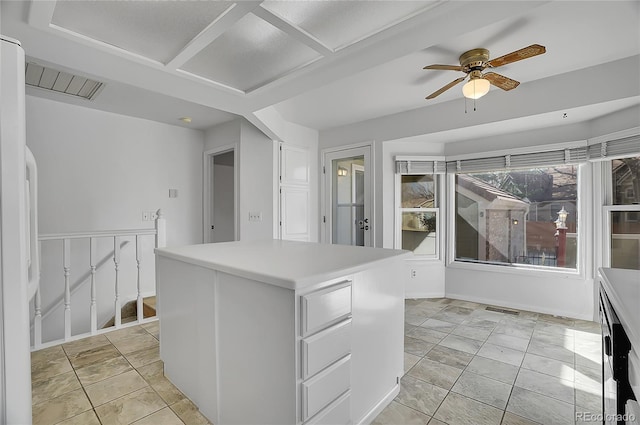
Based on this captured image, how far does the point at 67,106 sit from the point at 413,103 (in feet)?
12.5

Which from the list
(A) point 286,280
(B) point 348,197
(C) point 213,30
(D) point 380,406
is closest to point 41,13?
(C) point 213,30

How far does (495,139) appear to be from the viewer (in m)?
3.62

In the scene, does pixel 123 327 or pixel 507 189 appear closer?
pixel 123 327

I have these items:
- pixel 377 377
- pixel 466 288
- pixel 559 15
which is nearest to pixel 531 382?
pixel 377 377

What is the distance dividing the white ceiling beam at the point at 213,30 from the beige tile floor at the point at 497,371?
2.38m

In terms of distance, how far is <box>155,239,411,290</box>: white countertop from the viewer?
1141mm

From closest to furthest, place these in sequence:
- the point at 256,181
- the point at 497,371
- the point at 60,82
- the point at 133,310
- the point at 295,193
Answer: the point at 497,371 < the point at 60,82 < the point at 133,310 < the point at 256,181 < the point at 295,193

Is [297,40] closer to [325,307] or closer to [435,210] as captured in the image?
[325,307]

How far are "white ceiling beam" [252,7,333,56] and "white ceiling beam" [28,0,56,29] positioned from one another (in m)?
1.11

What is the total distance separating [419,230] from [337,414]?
3192 millimetres

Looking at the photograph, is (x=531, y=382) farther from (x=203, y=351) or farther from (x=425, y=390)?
(x=203, y=351)

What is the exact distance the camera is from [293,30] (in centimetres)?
199

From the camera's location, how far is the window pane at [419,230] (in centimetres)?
412

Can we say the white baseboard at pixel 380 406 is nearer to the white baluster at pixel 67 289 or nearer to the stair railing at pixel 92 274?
the stair railing at pixel 92 274
